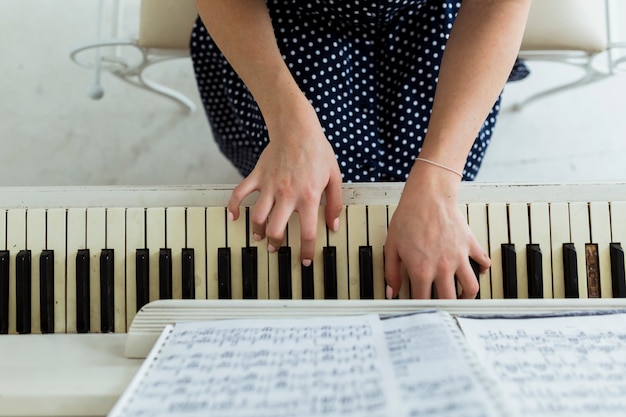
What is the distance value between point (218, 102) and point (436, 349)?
796 millimetres

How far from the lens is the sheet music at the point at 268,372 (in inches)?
18.4

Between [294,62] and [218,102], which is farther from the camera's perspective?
[218,102]

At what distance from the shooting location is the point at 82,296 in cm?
75

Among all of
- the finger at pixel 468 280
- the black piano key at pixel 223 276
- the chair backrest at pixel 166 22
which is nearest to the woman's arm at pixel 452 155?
the finger at pixel 468 280

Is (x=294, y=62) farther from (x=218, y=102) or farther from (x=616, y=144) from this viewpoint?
(x=616, y=144)

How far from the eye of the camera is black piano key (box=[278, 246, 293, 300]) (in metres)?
0.74

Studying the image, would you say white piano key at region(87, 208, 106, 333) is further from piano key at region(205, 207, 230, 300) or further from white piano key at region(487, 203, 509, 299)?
white piano key at region(487, 203, 509, 299)

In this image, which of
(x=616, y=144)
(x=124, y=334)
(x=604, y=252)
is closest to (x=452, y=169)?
(x=604, y=252)

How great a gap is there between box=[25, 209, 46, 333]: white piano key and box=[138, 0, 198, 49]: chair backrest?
1.75ft

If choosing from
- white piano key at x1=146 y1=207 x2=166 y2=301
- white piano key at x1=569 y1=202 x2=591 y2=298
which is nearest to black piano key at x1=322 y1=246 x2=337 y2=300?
white piano key at x1=146 y1=207 x2=166 y2=301

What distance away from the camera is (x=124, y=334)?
739mm

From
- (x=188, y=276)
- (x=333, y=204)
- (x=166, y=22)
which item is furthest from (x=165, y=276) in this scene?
(x=166, y=22)

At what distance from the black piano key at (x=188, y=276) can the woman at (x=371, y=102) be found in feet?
0.28

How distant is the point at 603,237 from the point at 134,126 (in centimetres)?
125
